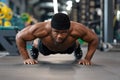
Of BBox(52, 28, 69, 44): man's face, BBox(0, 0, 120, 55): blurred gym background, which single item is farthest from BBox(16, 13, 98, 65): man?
BBox(0, 0, 120, 55): blurred gym background

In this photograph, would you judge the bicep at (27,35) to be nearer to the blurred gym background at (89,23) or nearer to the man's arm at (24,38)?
the man's arm at (24,38)

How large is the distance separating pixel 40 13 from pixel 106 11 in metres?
28.5

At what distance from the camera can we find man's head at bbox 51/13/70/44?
3.26m

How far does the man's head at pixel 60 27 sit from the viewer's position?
3.26 m

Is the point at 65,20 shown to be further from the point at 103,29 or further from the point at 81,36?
the point at 103,29

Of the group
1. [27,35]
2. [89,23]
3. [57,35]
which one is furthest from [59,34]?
[89,23]

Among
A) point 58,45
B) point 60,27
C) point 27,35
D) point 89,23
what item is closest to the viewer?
point 60,27

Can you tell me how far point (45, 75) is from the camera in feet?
9.23

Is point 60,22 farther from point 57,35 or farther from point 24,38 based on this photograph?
point 24,38

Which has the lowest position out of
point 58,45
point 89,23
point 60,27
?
point 89,23

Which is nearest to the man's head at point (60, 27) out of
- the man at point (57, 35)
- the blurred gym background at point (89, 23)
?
the man at point (57, 35)

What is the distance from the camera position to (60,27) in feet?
10.6

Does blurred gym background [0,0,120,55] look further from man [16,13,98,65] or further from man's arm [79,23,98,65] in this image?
man's arm [79,23,98,65]

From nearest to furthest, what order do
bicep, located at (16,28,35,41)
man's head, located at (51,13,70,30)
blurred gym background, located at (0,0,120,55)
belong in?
man's head, located at (51,13,70,30)
bicep, located at (16,28,35,41)
blurred gym background, located at (0,0,120,55)
